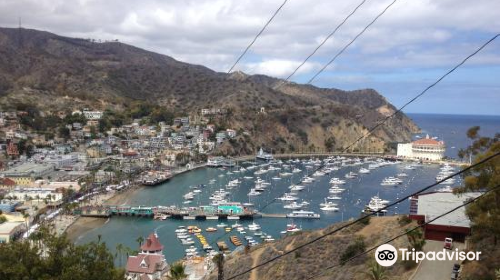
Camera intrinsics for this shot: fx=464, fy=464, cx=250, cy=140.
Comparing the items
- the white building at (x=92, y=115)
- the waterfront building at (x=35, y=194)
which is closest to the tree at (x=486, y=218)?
the waterfront building at (x=35, y=194)

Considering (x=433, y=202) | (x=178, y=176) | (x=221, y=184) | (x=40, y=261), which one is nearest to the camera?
(x=40, y=261)

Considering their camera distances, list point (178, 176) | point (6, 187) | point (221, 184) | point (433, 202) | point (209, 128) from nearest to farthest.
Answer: point (433, 202) → point (6, 187) → point (221, 184) → point (178, 176) → point (209, 128)

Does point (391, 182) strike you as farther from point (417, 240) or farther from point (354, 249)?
point (417, 240)

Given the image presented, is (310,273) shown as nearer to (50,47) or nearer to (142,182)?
(142,182)

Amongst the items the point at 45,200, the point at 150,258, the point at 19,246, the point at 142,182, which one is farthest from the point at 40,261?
the point at 142,182

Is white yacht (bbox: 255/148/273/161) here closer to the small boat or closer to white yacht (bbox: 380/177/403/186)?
white yacht (bbox: 380/177/403/186)

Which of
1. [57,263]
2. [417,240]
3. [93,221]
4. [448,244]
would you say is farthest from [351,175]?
[57,263]

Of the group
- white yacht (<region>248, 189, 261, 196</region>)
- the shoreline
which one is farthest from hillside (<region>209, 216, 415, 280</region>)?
white yacht (<region>248, 189, 261, 196</region>)
